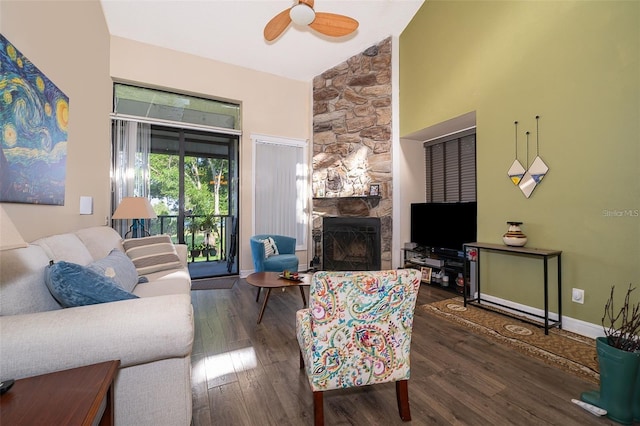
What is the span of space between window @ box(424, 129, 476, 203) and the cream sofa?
13.0 ft

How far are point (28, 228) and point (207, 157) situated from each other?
10.0ft

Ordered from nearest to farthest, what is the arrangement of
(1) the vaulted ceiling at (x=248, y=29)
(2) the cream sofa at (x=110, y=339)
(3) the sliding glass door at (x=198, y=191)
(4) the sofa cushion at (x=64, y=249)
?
(2) the cream sofa at (x=110, y=339), (4) the sofa cushion at (x=64, y=249), (1) the vaulted ceiling at (x=248, y=29), (3) the sliding glass door at (x=198, y=191)

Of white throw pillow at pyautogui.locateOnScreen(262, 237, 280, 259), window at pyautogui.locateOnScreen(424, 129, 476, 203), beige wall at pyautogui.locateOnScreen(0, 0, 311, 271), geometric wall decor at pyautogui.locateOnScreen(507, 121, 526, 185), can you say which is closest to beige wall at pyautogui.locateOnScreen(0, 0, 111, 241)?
beige wall at pyautogui.locateOnScreen(0, 0, 311, 271)

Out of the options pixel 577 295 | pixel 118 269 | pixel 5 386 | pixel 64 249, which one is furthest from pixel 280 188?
pixel 5 386

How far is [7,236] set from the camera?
833 mm

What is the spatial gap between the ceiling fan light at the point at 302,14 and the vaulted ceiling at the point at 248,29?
678 mm

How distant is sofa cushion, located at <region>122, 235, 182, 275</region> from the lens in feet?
8.81

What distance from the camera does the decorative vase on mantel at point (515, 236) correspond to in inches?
110

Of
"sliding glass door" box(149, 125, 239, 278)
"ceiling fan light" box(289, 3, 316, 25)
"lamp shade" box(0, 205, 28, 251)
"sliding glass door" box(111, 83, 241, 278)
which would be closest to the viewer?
"lamp shade" box(0, 205, 28, 251)

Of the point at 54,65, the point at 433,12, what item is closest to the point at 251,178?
the point at 54,65

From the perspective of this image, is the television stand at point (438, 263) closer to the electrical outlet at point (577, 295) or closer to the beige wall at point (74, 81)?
the electrical outlet at point (577, 295)

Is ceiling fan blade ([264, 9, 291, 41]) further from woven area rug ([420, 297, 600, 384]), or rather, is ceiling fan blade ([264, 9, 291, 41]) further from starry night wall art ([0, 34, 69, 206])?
woven area rug ([420, 297, 600, 384])

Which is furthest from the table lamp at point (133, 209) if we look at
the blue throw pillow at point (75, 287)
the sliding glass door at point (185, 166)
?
the blue throw pillow at point (75, 287)

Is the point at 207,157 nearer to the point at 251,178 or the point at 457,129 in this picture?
the point at 251,178
